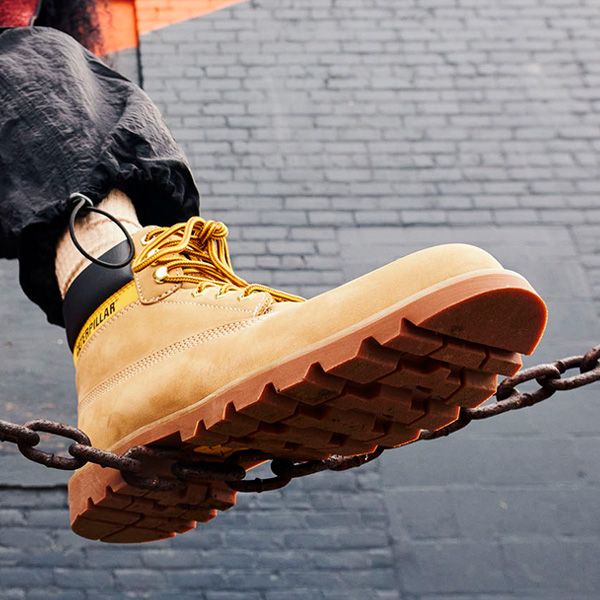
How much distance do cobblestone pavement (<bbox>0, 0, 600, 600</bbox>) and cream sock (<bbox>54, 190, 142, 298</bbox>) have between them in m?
1.66

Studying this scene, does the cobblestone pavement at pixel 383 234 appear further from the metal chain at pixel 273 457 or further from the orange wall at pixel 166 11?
the metal chain at pixel 273 457

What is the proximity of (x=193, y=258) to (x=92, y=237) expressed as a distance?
0.14 metres

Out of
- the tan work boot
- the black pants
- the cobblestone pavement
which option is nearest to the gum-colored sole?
the tan work boot

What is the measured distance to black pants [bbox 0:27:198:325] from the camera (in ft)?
4.01

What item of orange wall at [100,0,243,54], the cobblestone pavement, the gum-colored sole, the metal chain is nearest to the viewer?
the gum-colored sole

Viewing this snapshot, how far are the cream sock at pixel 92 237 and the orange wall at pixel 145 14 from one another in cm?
247

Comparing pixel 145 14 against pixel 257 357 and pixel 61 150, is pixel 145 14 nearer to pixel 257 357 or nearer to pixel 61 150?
pixel 61 150

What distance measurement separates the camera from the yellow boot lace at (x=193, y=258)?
1218mm

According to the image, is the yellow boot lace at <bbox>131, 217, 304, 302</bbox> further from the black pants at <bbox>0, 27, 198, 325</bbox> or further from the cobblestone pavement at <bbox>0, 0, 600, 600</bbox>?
the cobblestone pavement at <bbox>0, 0, 600, 600</bbox>

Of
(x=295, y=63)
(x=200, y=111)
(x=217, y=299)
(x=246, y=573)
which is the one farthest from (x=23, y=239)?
(x=295, y=63)

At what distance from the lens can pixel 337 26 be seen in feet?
12.3

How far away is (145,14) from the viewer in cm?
366

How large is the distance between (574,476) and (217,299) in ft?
6.65

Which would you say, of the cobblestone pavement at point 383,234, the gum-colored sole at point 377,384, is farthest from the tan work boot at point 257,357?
the cobblestone pavement at point 383,234
